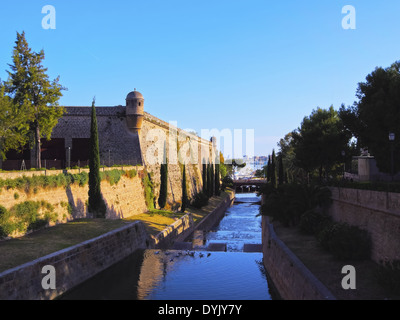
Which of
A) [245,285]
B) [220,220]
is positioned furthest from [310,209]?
Result: [220,220]

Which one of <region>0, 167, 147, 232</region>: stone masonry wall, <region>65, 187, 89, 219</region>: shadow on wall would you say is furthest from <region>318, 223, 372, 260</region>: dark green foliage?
<region>65, 187, 89, 219</region>: shadow on wall

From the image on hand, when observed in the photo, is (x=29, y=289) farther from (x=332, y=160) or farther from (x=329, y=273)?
(x=332, y=160)

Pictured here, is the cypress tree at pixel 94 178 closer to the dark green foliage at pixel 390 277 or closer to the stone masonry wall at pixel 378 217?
the stone masonry wall at pixel 378 217

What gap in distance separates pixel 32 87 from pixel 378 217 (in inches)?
1235

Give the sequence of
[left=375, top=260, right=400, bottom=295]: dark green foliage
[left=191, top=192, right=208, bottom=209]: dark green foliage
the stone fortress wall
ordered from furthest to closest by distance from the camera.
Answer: [left=191, top=192, right=208, bottom=209]: dark green foliage → the stone fortress wall → [left=375, top=260, right=400, bottom=295]: dark green foliage

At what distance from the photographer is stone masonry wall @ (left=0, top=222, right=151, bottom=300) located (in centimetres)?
1418

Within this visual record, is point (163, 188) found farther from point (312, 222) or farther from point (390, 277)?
point (390, 277)

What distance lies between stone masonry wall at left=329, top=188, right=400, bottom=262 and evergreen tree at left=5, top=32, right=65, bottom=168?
87.8 ft

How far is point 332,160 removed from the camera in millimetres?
42031

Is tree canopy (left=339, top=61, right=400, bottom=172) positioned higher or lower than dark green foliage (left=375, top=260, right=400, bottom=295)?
higher

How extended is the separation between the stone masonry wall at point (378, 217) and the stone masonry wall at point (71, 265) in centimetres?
1350

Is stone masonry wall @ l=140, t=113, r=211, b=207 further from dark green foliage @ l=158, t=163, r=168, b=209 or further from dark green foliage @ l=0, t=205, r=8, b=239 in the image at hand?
dark green foliage @ l=0, t=205, r=8, b=239

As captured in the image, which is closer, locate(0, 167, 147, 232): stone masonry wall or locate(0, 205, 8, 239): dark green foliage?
locate(0, 205, 8, 239): dark green foliage

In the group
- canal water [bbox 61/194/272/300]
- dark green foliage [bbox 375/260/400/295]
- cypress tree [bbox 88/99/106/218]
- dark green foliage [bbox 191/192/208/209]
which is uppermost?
cypress tree [bbox 88/99/106/218]
